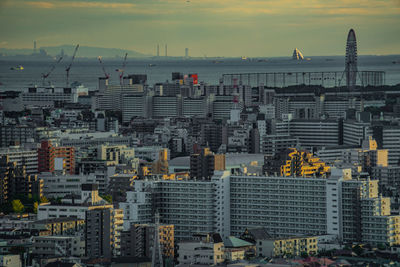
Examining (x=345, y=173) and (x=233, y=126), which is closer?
(x=345, y=173)

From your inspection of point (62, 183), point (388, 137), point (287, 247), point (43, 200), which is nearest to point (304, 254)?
point (287, 247)

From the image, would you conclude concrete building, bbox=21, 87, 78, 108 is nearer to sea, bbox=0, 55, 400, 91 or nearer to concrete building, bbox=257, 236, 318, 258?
sea, bbox=0, 55, 400, 91

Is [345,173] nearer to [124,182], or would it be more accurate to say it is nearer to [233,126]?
[124,182]

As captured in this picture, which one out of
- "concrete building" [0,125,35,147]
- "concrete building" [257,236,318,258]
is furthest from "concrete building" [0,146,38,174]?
"concrete building" [257,236,318,258]

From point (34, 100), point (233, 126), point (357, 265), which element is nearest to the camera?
point (357, 265)

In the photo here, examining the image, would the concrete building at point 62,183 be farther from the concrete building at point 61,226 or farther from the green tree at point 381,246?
the green tree at point 381,246

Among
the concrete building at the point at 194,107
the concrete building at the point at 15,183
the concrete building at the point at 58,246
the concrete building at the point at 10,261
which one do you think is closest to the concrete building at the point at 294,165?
the concrete building at the point at 15,183

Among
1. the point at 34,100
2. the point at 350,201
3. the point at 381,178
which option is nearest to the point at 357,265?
the point at 350,201
